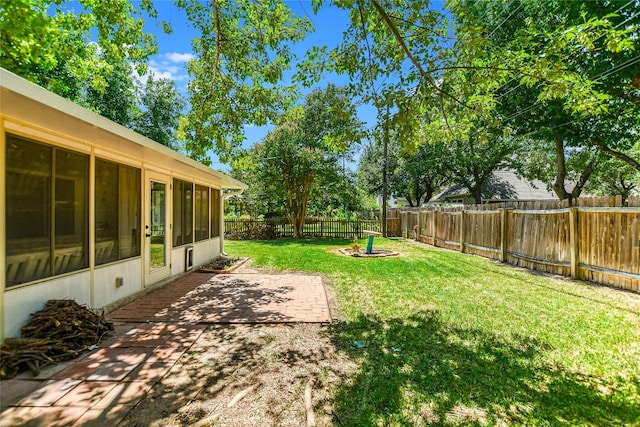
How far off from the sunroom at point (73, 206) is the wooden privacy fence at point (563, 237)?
791cm

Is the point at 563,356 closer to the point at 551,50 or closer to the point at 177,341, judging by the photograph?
the point at 551,50

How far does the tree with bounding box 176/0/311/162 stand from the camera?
5850 millimetres

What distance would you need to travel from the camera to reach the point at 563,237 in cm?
683

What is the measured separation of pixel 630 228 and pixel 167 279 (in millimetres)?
8767

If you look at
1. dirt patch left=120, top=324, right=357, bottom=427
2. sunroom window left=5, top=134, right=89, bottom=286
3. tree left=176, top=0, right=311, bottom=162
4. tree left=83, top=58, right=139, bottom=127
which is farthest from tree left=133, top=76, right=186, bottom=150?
dirt patch left=120, top=324, right=357, bottom=427

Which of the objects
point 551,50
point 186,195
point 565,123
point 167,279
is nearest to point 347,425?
point 551,50

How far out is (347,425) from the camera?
2146 millimetres

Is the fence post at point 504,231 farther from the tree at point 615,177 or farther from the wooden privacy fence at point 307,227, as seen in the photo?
the tree at point 615,177

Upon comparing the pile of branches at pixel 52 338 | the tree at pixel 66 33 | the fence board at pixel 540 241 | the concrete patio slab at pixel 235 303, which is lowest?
the concrete patio slab at pixel 235 303

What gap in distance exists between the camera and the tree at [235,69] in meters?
5.85

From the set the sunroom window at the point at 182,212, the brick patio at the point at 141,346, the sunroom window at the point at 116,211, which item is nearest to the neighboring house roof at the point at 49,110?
the sunroom window at the point at 116,211

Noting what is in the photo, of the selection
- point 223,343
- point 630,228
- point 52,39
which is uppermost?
point 52,39

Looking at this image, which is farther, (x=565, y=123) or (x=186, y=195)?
(x=565, y=123)

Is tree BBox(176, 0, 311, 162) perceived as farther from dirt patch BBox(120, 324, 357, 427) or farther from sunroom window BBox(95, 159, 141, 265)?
dirt patch BBox(120, 324, 357, 427)
